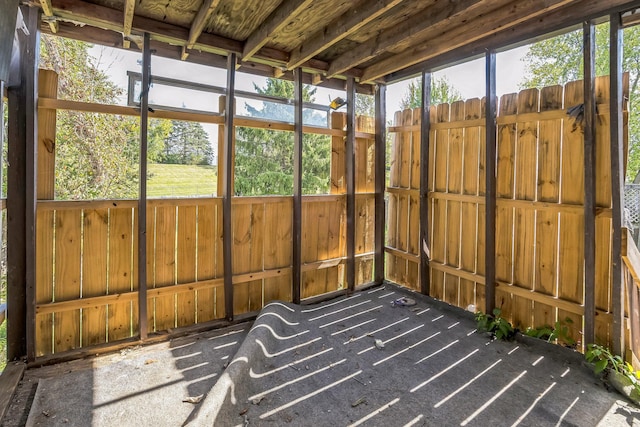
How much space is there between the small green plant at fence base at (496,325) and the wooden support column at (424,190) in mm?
732

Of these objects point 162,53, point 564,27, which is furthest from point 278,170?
point 564,27

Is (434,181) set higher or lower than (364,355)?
higher

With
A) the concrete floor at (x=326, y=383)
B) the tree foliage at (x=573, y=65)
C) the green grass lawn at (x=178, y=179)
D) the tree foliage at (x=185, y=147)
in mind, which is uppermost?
the tree foliage at (x=573, y=65)

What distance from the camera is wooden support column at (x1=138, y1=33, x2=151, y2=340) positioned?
8.85ft

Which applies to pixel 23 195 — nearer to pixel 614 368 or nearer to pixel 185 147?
pixel 185 147

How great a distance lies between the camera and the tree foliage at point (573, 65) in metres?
6.47

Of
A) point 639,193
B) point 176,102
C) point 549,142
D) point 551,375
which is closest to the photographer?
point 551,375

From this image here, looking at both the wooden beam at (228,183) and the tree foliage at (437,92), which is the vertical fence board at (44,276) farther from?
the tree foliage at (437,92)

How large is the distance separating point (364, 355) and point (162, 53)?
3156 millimetres

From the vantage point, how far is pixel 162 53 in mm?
2947

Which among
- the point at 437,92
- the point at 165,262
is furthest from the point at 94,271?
the point at 437,92

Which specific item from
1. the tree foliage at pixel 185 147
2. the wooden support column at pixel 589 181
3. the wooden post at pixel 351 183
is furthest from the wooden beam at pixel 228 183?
the wooden support column at pixel 589 181

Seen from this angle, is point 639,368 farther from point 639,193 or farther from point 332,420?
point 639,193

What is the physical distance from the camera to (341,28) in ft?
8.40
